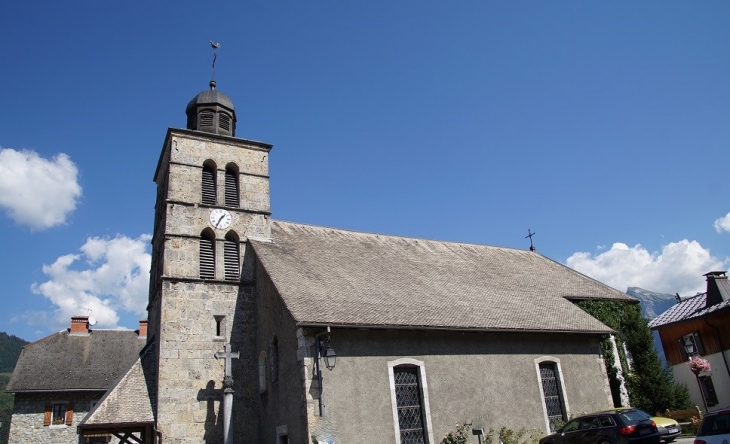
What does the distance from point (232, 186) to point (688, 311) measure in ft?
83.8

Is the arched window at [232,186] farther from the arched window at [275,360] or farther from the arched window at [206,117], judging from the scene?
the arched window at [275,360]

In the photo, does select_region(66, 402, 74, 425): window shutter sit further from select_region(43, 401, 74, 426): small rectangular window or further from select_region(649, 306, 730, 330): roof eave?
select_region(649, 306, 730, 330): roof eave

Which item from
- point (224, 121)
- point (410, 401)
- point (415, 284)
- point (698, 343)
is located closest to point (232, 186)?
point (224, 121)

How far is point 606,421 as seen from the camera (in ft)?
42.7

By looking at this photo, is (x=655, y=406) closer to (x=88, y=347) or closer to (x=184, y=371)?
(x=184, y=371)

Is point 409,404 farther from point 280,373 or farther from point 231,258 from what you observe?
point 231,258

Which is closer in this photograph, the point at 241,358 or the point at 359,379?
the point at 359,379

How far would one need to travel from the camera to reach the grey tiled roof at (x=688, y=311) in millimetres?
27484

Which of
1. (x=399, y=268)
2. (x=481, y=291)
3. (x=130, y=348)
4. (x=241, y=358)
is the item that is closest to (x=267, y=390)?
(x=241, y=358)

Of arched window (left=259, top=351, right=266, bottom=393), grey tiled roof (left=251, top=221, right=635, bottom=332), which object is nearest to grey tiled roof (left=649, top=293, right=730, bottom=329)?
grey tiled roof (left=251, top=221, right=635, bottom=332)

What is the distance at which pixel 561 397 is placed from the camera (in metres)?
17.9

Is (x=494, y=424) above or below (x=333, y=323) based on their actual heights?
below

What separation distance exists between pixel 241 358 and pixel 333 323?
526 cm

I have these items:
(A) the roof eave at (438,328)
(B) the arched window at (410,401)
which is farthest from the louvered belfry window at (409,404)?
(A) the roof eave at (438,328)
